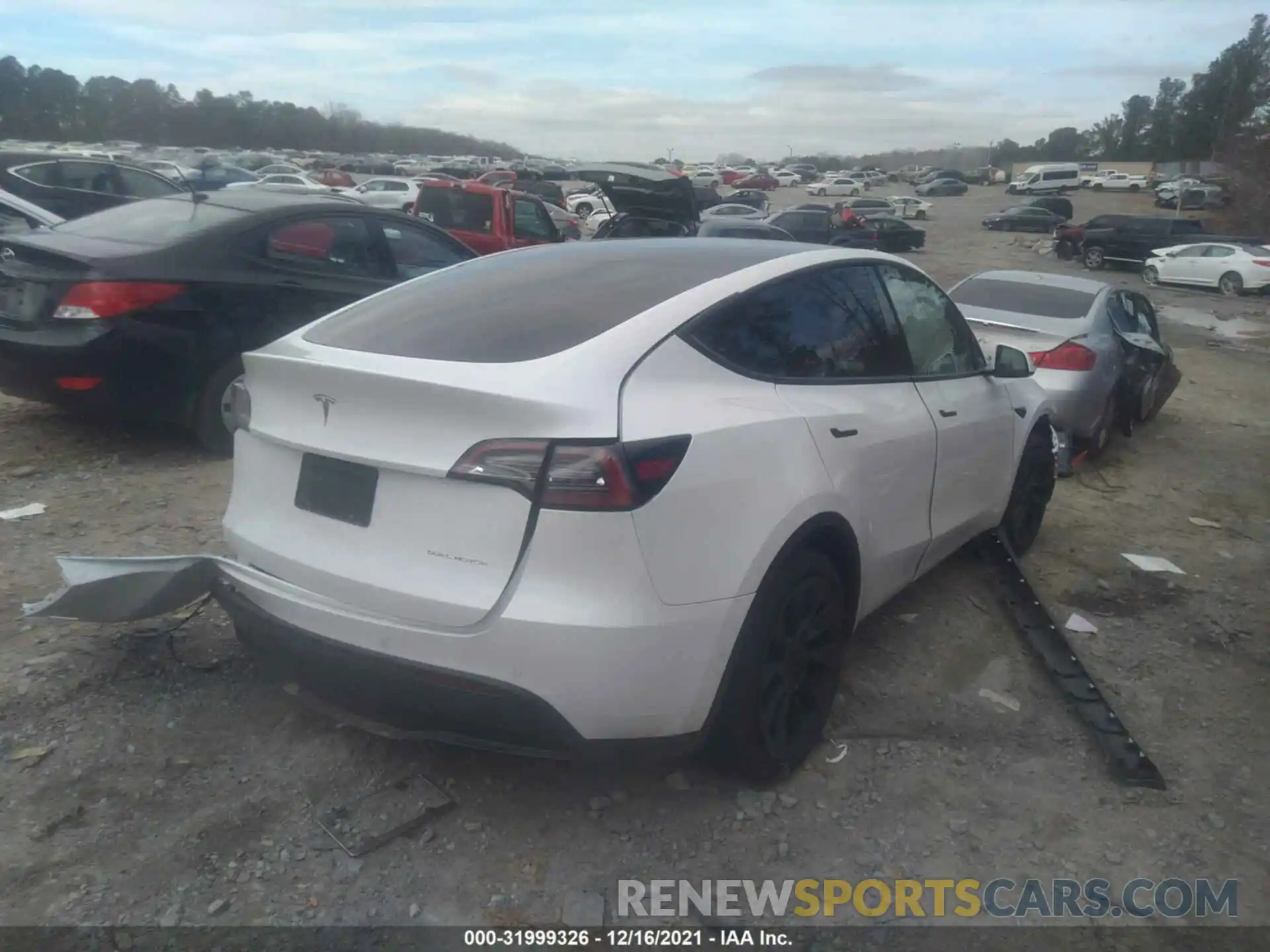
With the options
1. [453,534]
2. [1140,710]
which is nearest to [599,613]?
[453,534]

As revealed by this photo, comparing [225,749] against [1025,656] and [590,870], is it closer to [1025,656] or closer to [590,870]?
[590,870]

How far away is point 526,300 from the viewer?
3303 millimetres

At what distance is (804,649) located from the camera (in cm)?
325

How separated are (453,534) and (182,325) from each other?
3.77 m

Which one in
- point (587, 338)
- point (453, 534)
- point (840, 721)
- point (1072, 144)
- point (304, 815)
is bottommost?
point (304, 815)

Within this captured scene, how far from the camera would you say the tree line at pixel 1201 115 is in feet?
196

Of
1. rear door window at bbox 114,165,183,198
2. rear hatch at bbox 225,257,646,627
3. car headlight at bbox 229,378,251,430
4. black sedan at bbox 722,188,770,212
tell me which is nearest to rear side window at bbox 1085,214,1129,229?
black sedan at bbox 722,188,770,212

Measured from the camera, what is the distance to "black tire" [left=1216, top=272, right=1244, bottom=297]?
27203mm

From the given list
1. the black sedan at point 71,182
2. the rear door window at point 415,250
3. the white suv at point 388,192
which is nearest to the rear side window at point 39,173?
the black sedan at point 71,182

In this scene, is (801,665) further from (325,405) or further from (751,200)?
(751,200)

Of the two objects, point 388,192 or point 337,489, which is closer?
point 337,489

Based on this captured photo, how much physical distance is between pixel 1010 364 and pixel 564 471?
9.70ft

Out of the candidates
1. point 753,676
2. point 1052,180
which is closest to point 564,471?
point 753,676

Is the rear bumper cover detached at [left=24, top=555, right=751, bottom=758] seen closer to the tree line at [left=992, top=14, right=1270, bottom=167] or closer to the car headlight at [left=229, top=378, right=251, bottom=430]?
the car headlight at [left=229, top=378, right=251, bottom=430]
